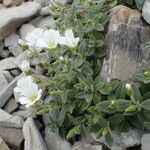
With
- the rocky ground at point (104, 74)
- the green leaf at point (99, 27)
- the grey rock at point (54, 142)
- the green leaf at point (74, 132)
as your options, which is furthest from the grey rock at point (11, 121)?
the green leaf at point (99, 27)

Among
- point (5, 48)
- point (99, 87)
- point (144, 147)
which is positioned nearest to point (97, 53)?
point (99, 87)

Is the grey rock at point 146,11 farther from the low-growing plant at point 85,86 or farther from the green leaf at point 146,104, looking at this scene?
the green leaf at point 146,104

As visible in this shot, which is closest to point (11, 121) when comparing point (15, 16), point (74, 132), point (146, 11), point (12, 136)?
point (12, 136)

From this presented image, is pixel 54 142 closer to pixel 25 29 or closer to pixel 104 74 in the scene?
pixel 104 74

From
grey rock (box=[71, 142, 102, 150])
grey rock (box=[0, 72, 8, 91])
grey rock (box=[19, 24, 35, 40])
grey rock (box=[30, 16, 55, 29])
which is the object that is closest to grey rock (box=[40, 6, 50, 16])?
grey rock (box=[30, 16, 55, 29])

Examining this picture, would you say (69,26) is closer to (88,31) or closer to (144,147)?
(88,31)
